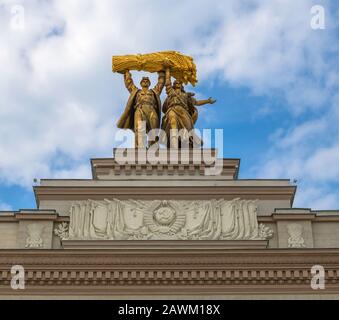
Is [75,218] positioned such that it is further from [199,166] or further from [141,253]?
[199,166]

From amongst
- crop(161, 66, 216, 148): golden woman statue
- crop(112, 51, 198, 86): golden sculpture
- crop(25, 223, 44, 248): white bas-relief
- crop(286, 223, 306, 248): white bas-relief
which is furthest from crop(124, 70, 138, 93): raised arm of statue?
crop(286, 223, 306, 248): white bas-relief

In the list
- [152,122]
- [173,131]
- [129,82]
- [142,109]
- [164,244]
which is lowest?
[164,244]

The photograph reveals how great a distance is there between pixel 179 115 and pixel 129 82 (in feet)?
7.26

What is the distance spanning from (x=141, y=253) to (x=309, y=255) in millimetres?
4539

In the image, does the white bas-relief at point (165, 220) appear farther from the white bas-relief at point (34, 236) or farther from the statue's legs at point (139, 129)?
the statue's legs at point (139, 129)

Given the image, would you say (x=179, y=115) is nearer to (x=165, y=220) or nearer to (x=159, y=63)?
Answer: (x=159, y=63)

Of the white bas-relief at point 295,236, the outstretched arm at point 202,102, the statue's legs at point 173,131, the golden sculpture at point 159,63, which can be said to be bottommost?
the white bas-relief at point 295,236

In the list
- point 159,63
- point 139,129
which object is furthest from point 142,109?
point 159,63

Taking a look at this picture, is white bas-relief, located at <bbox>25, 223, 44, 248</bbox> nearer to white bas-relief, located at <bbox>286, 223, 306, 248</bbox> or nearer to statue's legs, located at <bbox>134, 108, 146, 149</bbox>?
statue's legs, located at <bbox>134, 108, 146, 149</bbox>

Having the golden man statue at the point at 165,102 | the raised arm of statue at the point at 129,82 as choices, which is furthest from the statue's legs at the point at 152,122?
the raised arm of statue at the point at 129,82

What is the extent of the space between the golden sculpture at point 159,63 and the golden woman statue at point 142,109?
32cm

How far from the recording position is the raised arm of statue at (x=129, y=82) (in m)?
26.6

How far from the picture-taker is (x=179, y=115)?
25.9 metres
